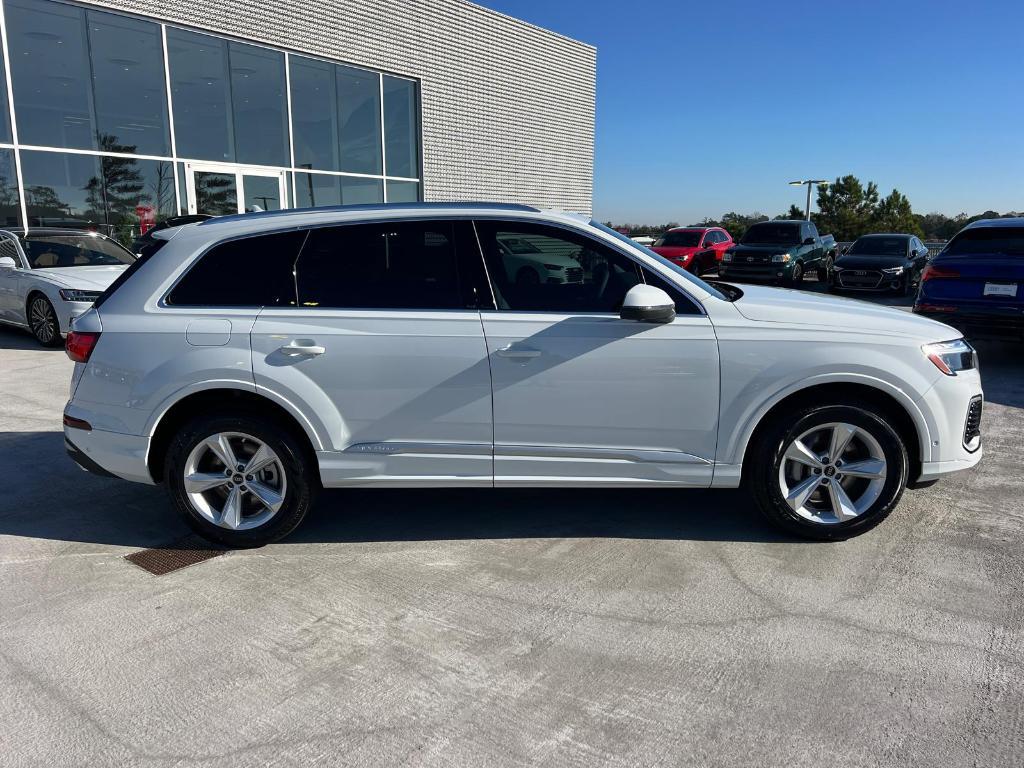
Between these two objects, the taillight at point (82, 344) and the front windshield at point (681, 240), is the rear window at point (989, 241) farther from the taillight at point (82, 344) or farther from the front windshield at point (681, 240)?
the front windshield at point (681, 240)

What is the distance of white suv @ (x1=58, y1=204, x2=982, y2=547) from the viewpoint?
3.65 meters

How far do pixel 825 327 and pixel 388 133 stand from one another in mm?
16515

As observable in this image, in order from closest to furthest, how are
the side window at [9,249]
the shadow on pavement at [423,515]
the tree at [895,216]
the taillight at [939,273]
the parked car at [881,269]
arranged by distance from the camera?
the shadow on pavement at [423,515] → the taillight at [939,273] → the side window at [9,249] → the parked car at [881,269] → the tree at [895,216]

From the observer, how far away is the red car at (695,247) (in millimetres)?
20578

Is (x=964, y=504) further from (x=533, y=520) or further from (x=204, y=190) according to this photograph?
(x=204, y=190)

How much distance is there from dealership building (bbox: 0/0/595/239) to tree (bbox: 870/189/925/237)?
46065mm

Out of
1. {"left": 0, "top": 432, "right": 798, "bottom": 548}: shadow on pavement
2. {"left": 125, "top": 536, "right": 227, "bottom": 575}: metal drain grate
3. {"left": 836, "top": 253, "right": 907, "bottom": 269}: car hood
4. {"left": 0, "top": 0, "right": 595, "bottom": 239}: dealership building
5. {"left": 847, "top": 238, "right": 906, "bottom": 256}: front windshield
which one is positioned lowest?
{"left": 125, "top": 536, "right": 227, "bottom": 575}: metal drain grate

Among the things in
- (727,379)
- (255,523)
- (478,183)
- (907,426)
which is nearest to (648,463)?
(727,379)

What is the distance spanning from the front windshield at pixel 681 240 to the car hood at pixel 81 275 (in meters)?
15.5

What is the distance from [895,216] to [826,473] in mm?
64613

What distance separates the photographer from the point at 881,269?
16078 millimetres

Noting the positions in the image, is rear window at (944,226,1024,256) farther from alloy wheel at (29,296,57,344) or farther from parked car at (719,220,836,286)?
alloy wheel at (29,296,57,344)

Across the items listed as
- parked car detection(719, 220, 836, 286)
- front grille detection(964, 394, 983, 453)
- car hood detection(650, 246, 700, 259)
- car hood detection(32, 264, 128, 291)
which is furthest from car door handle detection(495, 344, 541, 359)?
car hood detection(650, 246, 700, 259)

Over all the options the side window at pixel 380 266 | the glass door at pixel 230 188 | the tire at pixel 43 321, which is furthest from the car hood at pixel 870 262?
the tire at pixel 43 321
